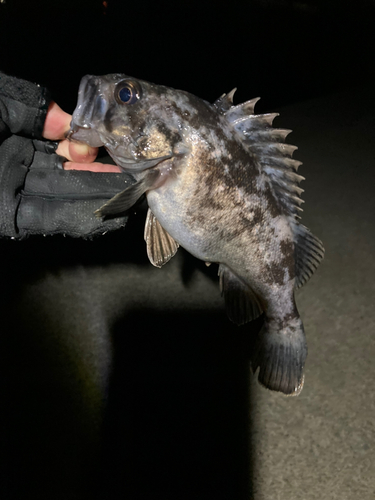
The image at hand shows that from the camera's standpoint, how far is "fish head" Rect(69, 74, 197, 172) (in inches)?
43.0

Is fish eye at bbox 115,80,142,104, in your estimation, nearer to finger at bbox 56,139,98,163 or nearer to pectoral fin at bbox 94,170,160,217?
pectoral fin at bbox 94,170,160,217

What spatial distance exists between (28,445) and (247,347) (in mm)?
1548

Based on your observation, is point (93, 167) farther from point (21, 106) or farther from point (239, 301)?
point (239, 301)

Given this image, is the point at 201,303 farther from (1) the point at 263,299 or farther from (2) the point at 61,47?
(2) the point at 61,47

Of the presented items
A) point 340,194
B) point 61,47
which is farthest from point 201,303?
point 61,47

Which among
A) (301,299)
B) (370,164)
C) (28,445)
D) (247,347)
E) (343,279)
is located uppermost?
(370,164)

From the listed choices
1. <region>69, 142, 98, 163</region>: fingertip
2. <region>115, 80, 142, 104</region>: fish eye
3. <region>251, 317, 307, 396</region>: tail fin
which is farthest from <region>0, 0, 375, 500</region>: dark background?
<region>115, 80, 142, 104</region>: fish eye

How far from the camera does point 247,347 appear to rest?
212 centimetres

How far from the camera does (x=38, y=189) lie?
141 cm

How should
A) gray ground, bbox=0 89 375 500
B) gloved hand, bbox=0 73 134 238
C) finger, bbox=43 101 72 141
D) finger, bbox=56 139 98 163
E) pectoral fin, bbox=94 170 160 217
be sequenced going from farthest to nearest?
gray ground, bbox=0 89 375 500, finger, bbox=56 139 98 163, finger, bbox=43 101 72 141, gloved hand, bbox=0 73 134 238, pectoral fin, bbox=94 170 160 217

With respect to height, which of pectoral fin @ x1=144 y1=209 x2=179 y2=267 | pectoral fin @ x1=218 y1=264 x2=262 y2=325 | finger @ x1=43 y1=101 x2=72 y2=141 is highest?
finger @ x1=43 y1=101 x2=72 y2=141

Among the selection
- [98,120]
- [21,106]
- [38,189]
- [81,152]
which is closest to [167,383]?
[38,189]

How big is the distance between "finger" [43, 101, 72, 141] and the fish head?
0.53 metres

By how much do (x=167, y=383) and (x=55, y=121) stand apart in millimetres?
1719
